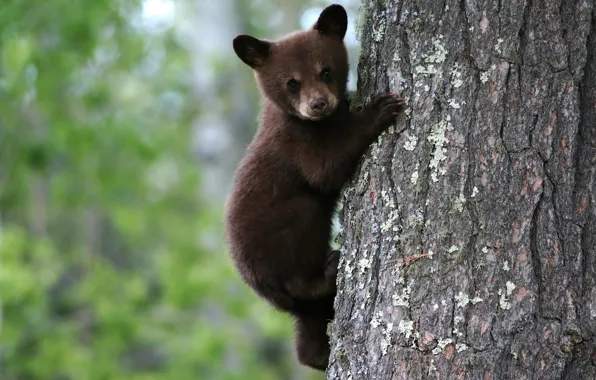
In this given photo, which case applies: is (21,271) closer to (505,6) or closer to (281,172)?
(281,172)

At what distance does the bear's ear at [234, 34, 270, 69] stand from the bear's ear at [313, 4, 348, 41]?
31cm

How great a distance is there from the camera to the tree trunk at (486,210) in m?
2.82

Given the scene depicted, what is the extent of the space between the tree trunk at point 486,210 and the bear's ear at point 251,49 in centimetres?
142

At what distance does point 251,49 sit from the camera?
4500 mm

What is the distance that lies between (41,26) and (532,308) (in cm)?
741

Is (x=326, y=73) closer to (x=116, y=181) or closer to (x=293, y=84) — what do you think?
(x=293, y=84)

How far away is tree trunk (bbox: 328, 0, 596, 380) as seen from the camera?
2824mm

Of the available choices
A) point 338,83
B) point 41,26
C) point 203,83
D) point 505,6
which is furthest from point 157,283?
point 505,6

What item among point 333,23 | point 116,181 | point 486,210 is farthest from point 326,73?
point 116,181

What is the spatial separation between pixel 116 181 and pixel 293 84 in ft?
27.5

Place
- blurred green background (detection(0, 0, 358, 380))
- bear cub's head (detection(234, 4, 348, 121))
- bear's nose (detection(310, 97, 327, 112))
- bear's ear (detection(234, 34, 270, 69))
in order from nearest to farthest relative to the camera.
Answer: bear's nose (detection(310, 97, 327, 112)) → bear cub's head (detection(234, 4, 348, 121)) → bear's ear (detection(234, 34, 270, 69)) → blurred green background (detection(0, 0, 358, 380))

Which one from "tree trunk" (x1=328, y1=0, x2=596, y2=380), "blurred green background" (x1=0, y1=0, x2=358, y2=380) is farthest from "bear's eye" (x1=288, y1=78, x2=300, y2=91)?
"blurred green background" (x1=0, y1=0, x2=358, y2=380)

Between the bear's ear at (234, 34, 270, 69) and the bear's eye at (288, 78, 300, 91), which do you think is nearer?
the bear's eye at (288, 78, 300, 91)

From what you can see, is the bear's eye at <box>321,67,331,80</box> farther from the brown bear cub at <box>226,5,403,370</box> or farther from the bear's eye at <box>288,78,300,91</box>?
the bear's eye at <box>288,78,300,91</box>
